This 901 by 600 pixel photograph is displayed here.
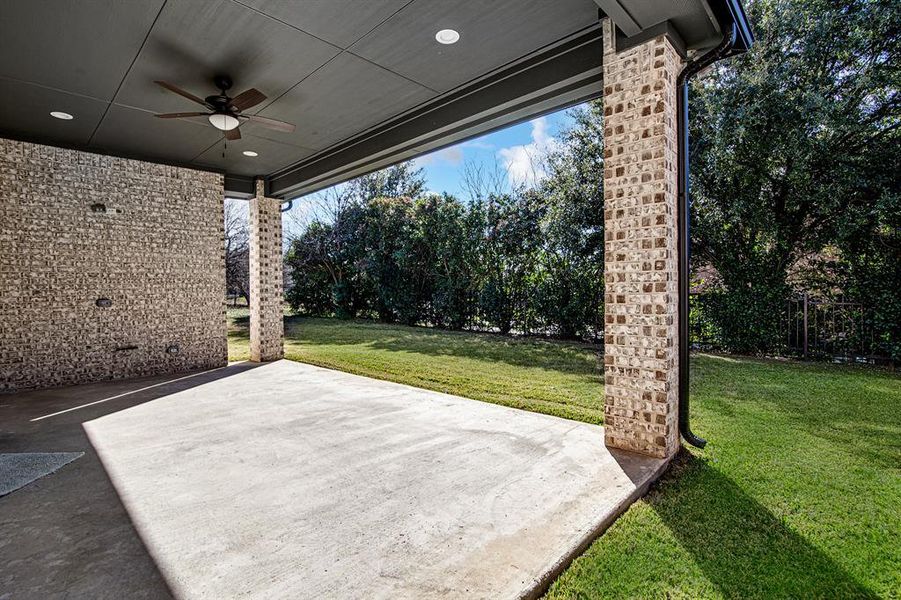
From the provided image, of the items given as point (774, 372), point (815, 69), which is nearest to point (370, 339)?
point (774, 372)

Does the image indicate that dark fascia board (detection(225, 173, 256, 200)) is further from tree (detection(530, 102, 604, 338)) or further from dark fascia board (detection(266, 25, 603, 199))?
tree (detection(530, 102, 604, 338))

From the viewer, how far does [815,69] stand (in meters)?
6.04

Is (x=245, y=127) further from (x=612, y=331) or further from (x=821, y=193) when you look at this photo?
(x=821, y=193)

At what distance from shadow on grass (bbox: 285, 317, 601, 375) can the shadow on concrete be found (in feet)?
15.8

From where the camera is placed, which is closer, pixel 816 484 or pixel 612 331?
pixel 816 484

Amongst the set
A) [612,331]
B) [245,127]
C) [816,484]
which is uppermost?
[245,127]

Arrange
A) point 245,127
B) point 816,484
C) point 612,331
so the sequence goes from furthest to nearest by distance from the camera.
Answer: point 245,127, point 612,331, point 816,484

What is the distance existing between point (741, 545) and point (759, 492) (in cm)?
61

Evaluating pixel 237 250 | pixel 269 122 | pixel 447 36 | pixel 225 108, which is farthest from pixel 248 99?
pixel 237 250

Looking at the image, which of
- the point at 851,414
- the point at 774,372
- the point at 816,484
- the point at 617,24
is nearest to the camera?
the point at 816,484

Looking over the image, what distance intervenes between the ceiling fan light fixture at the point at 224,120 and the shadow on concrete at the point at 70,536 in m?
2.88

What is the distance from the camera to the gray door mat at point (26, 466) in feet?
8.10

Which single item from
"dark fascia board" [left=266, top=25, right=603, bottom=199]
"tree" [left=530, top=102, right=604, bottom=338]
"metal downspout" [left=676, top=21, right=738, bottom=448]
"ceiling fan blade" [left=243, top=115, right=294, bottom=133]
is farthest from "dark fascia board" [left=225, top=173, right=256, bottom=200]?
"metal downspout" [left=676, top=21, right=738, bottom=448]

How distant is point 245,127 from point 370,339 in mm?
5277
